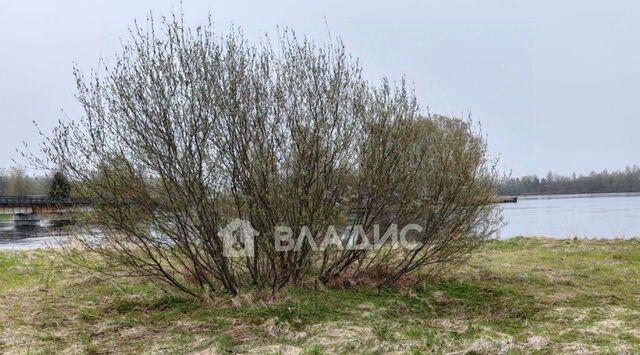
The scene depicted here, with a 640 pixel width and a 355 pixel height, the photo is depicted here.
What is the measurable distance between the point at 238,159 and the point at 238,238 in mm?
919

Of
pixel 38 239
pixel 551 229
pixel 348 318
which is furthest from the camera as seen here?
pixel 551 229

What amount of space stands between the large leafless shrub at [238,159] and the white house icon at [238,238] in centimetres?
8

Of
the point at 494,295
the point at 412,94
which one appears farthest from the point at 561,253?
the point at 412,94

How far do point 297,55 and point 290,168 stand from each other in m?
1.28

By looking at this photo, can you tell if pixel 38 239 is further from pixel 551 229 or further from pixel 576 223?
pixel 576 223

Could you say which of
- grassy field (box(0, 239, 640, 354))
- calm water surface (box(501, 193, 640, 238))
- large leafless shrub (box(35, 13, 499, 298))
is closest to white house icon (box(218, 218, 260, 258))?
large leafless shrub (box(35, 13, 499, 298))

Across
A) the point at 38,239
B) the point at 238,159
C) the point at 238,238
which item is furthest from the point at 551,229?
the point at 38,239

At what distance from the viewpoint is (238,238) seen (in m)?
5.74

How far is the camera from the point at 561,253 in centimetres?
1016

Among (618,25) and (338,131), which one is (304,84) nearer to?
(338,131)

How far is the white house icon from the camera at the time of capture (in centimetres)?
566

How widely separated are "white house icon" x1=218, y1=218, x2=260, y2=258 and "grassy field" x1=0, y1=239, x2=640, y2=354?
0.52 meters

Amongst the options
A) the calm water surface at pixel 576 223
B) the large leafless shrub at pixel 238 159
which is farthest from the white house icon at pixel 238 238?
the calm water surface at pixel 576 223

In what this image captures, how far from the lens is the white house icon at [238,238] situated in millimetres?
5656
